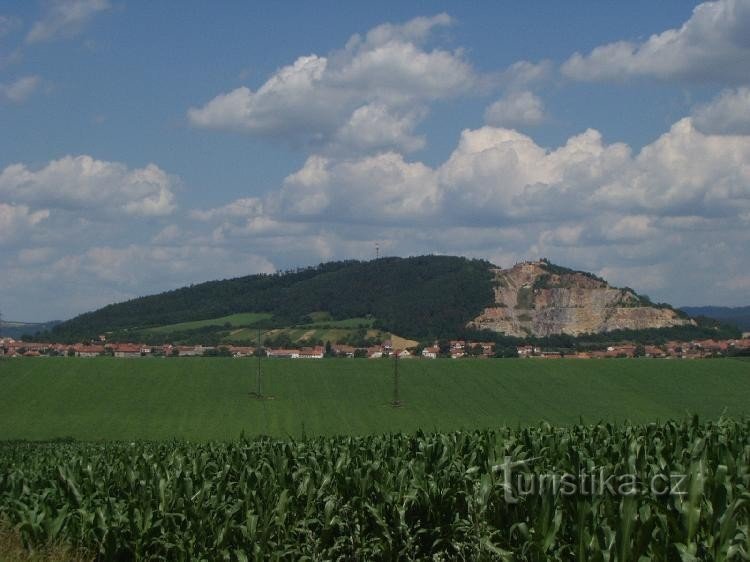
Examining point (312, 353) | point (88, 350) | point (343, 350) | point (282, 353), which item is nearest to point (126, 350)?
point (88, 350)

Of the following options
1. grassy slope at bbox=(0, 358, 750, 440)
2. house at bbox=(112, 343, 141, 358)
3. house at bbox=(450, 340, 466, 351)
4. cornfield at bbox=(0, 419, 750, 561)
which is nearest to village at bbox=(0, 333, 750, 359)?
house at bbox=(112, 343, 141, 358)

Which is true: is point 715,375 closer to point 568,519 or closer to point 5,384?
point 5,384

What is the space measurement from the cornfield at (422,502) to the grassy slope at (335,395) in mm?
45013

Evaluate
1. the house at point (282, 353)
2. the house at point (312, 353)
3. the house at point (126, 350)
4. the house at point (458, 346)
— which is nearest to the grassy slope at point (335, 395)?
the house at point (312, 353)

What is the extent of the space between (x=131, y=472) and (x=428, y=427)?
48.5 m

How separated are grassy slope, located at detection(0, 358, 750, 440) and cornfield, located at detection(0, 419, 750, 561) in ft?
148

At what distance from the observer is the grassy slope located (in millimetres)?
67087

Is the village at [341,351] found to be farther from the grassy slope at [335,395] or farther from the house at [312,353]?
the grassy slope at [335,395]

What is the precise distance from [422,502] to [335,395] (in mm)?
67990

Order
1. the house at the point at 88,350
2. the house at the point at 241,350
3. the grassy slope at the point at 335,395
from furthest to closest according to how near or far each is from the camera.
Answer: the house at the point at 88,350
the house at the point at 241,350
the grassy slope at the point at 335,395

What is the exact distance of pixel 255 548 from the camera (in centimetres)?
1251

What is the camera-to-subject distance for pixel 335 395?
80500mm

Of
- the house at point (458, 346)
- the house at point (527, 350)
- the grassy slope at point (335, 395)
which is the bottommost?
the grassy slope at point (335, 395)

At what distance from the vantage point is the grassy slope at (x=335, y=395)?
220 feet
